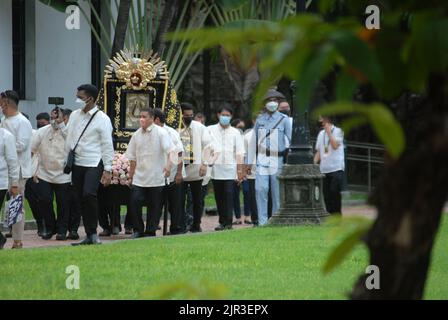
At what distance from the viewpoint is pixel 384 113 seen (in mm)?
3150

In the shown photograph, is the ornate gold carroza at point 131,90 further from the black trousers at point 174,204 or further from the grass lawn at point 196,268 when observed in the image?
the grass lawn at point 196,268

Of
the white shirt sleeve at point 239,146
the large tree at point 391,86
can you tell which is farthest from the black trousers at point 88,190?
the large tree at point 391,86

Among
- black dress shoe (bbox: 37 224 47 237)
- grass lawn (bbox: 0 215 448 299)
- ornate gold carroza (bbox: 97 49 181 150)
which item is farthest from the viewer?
ornate gold carroza (bbox: 97 49 181 150)

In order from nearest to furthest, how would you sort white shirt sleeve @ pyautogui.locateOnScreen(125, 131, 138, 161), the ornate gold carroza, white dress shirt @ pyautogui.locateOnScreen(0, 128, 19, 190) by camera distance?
white dress shirt @ pyautogui.locateOnScreen(0, 128, 19, 190)
white shirt sleeve @ pyautogui.locateOnScreen(125, 131, 138, 161)
the ornate gold carroza

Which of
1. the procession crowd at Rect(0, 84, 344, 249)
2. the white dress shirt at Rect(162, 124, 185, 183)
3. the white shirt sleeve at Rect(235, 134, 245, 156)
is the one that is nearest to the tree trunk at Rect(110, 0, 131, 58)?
the procession crowd at Rect(0, 84, 344, 249)

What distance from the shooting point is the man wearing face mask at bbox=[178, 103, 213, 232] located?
19.0 metres

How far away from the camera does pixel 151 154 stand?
17.2 m

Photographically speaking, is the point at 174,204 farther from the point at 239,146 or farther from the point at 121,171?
the point at 239,146

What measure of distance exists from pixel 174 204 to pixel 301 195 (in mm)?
1971

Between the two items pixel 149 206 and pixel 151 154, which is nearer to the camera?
pixel 151 154

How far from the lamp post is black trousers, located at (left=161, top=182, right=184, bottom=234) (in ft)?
4.86

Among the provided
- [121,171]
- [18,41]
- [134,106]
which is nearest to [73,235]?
[121,171]

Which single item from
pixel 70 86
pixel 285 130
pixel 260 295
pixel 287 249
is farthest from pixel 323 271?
pixel 70 86

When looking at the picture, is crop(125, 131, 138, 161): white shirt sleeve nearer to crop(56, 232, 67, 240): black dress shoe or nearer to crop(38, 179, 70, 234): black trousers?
crop(38, 179, 70, 234): black trousers
